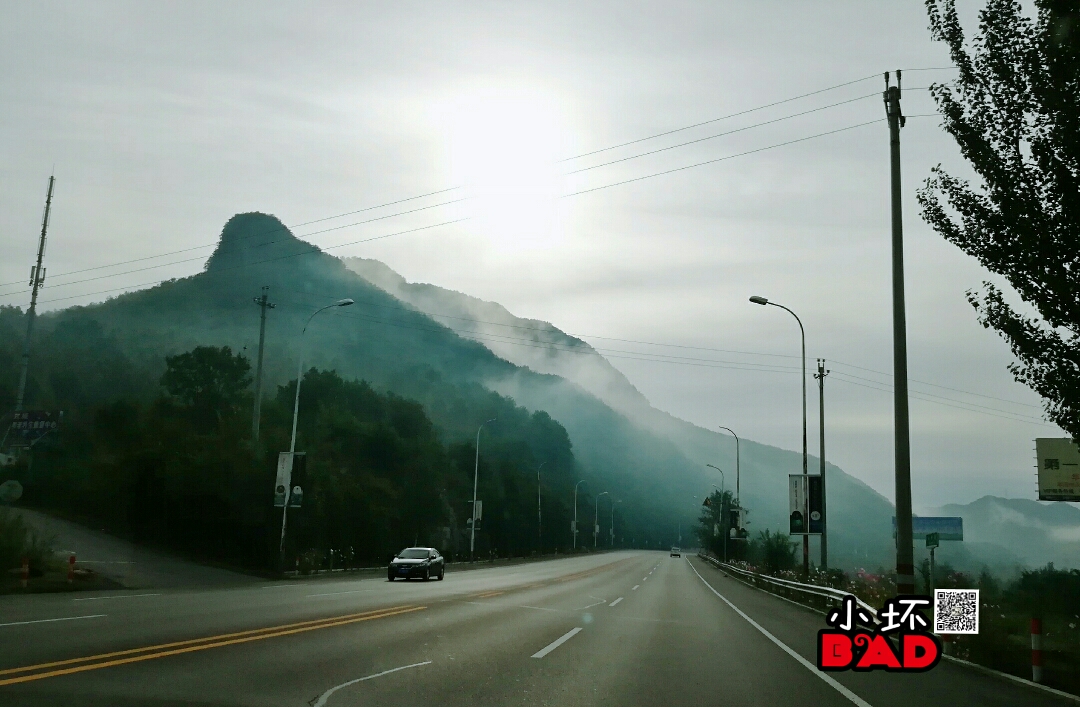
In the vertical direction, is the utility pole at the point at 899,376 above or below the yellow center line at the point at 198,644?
above

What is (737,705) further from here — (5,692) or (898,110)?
(898,110)

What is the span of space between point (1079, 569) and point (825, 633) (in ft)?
126

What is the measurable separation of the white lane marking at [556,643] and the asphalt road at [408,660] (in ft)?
0.14

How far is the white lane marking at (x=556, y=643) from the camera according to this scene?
13.0 metres

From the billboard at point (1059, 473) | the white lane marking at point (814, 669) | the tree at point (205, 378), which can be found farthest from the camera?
the tree at point (205, 378)

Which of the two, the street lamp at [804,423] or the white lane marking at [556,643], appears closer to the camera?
the white lane marking at [556,643]

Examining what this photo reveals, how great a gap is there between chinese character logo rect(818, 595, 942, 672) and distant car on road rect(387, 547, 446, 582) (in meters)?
29.2

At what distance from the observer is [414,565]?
37.1 m

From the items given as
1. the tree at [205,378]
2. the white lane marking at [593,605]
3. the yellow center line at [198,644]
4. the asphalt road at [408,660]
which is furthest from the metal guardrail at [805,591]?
the tree at [205,378]

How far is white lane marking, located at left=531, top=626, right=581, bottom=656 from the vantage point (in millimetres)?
13047

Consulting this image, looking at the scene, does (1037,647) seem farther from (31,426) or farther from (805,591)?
(31,426)

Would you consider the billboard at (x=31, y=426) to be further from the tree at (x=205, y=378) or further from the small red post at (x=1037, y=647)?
the tree at (x=205, y=378)

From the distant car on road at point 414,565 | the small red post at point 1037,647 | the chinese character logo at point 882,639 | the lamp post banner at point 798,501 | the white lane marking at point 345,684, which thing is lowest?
the distant car on road at point 414,565

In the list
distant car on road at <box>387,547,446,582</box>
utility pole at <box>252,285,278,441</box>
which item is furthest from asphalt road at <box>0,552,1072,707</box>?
utility pole at <box>252,285,278,441</box>
